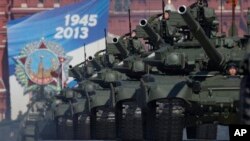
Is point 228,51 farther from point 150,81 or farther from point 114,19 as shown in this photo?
point 114,19

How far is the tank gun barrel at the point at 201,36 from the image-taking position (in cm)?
2453

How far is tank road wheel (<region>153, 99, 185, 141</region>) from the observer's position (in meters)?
28.6

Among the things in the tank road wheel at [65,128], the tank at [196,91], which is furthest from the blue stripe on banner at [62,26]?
the tank at [196,91]

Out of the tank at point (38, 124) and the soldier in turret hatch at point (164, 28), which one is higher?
the soldier in turret hatch at point (164, 28)

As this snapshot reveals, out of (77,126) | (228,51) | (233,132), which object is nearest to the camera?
(233,132)

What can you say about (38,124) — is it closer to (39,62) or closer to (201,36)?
(201,36)

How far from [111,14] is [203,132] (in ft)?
318

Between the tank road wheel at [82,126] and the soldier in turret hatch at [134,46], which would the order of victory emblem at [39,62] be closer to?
the tank road wheel at [82,126]

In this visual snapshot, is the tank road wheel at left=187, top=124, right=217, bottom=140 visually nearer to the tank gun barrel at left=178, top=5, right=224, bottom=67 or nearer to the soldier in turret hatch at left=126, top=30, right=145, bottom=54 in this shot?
the tank gun barrel at left=178, top=5, right=224, bottom=67

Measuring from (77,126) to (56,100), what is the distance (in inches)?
366

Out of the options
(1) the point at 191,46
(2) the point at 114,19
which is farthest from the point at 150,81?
(2) the point at 114,19

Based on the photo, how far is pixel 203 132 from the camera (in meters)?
35.6

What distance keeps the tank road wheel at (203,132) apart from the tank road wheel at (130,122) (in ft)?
6.27

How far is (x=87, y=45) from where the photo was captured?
11750cm
